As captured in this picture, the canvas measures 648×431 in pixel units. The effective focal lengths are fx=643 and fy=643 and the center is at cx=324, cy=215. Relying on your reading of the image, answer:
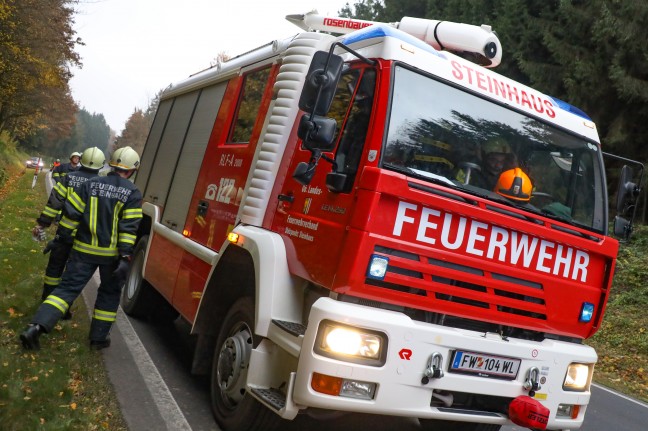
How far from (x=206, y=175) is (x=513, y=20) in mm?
18405

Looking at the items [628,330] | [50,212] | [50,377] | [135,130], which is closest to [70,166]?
[50,212]

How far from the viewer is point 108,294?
5734 mm

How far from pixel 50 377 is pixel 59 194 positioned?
2509 millimetres

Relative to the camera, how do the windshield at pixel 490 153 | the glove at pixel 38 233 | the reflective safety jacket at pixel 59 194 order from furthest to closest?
the glove at pixel 38 233, the reflective safety jacket at pixel 59 194, the windshield at pixel 490 153

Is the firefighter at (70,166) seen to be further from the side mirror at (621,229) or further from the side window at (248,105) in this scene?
the side mirror at (621,229)

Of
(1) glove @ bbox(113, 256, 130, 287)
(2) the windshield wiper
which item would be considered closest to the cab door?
(2) the windshield wiper

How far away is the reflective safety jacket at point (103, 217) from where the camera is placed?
18.4 feet

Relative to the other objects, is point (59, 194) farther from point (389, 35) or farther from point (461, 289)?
point (461, 289)

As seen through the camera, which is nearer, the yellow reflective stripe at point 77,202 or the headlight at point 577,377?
the headlight at point 577,377

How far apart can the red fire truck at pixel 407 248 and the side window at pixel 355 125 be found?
0.01 meters

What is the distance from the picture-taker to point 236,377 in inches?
168

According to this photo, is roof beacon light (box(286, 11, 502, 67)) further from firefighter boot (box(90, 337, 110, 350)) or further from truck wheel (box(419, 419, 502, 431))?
firefighter boot (box(90, 337, 110, 350))

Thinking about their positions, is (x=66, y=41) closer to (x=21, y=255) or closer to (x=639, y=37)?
(x=21, y=255)

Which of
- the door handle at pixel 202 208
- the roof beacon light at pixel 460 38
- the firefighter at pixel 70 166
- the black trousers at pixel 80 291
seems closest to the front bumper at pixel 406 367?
the roof beacon light at pixel 460 38
